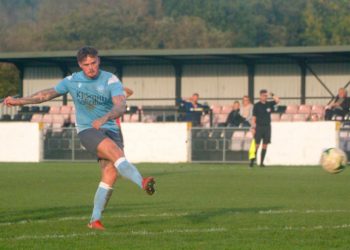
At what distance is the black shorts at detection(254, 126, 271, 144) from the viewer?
2784cm

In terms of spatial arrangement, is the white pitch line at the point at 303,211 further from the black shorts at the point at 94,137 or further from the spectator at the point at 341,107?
the spectator at the point at 341,107

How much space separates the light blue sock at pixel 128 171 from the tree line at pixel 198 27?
3084 inches

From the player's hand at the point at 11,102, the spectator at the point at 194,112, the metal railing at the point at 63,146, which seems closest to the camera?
the player's hand at the point at 11,102

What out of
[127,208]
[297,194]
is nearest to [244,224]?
[127,208]

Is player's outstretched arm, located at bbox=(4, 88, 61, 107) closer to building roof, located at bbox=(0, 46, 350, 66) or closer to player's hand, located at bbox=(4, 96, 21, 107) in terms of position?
player's hand, located at bbox=(4, 96, 21, 107)

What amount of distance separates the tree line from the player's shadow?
75409 mm

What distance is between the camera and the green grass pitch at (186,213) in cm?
1021

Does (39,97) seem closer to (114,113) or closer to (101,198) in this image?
(114,113)

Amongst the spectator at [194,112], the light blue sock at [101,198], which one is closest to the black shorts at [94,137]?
the light blue sock at [101,198]

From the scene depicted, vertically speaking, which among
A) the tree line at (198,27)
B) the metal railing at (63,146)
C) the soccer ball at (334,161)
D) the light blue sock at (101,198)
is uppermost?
the tree line at (198,27)

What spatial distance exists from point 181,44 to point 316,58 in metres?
54.2

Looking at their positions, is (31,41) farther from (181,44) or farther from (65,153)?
(65,153)

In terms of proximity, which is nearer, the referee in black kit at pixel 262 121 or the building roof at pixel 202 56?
the referee in black kit at pixel 262 121

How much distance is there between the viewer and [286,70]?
4272 cm
